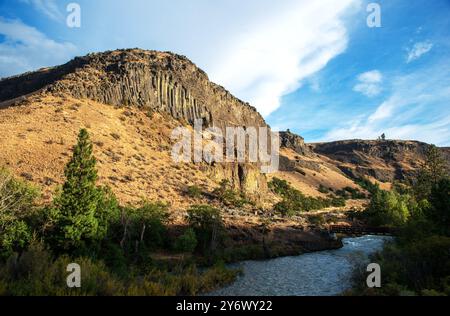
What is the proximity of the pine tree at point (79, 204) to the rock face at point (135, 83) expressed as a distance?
55333 mm

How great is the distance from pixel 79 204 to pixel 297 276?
74.9 feet

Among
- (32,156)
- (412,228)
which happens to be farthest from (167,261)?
(32,156)

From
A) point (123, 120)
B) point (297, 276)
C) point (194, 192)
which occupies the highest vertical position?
point (123, 120)

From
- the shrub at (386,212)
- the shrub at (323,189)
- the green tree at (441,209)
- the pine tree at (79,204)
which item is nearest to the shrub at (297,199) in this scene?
the shrub at (323,189)

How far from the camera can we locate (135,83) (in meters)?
93.3

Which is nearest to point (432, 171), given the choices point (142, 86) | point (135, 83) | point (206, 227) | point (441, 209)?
point (441, 209)

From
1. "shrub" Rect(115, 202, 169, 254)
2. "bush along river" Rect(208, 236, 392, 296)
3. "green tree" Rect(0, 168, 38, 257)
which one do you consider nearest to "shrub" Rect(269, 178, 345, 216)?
"bush along river" Rect(208, 236, 392, 296)

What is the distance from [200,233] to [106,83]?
201ft

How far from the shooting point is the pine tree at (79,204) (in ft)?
97.6

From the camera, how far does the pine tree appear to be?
97.6 feet

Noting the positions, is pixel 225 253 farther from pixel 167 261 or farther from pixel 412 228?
pixel 412 228

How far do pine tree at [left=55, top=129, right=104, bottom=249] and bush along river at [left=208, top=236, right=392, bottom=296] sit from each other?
14.4m

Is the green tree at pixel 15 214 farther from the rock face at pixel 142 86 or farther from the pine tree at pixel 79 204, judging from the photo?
the rock face at pixel 142 86

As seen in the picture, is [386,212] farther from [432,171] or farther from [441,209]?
[441,209]
